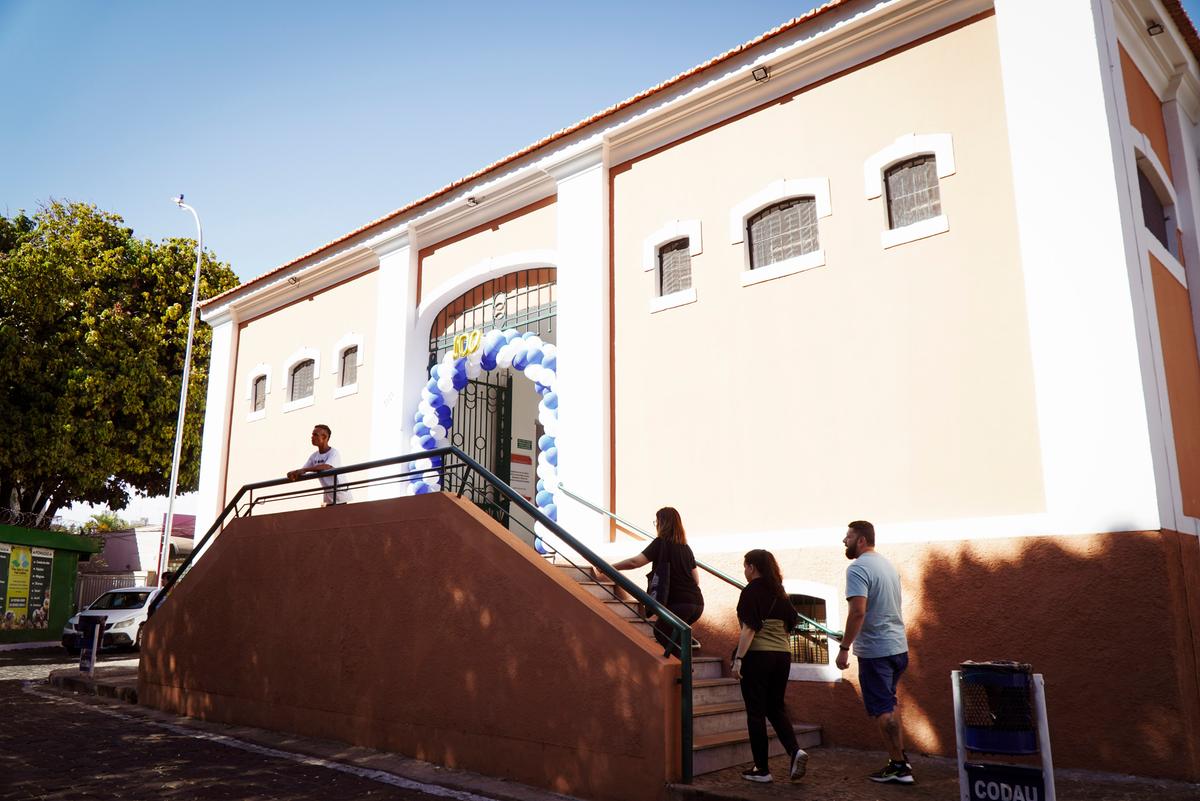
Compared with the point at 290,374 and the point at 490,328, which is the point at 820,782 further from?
the point at 290,374

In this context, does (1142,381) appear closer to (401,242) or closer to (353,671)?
(353,671)

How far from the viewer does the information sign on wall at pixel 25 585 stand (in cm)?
2223

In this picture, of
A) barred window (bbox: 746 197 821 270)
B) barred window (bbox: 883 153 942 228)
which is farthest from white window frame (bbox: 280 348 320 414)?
barred window (bbox: 883 153 942 228)

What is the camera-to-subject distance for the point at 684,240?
10922 mm

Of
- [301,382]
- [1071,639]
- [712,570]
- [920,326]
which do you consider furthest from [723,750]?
[301,382]

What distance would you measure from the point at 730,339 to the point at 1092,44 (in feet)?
14.4

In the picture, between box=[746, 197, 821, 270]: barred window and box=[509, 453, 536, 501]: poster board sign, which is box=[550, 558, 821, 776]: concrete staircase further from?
box=[509, 453, 536, 501]: poster board sign

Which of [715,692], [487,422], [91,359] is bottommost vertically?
[715,692]

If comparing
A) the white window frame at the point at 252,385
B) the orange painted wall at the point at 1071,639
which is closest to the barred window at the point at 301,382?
the white window frame at the point at 252,385

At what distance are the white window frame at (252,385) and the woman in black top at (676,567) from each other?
36.4ft

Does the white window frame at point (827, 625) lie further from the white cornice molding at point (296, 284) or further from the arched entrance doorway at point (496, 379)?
the white cornice molding at point (296, 284)

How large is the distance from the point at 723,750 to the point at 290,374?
39.2 feet

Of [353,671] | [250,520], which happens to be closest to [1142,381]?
[353,671]

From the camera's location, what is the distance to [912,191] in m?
9.08
